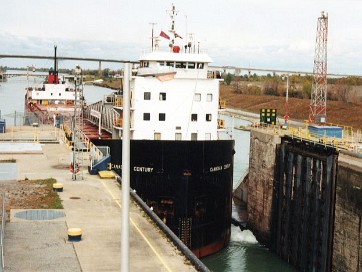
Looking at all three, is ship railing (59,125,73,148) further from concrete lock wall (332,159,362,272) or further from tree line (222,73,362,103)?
tree line (222,73,362,103)

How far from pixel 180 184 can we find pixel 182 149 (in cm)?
170

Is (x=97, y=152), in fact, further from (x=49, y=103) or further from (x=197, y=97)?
(x=49, y=103)

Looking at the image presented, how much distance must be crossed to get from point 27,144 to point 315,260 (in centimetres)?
2018

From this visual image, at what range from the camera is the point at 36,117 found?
174ft

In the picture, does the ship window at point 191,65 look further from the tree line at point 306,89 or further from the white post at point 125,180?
the tree line at point 306,89

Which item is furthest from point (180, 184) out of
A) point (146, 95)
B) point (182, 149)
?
point (146, 95)

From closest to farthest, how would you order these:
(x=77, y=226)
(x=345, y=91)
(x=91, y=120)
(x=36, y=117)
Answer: (x=77, y=226)
(x=91, y=120)
(x=36, y=117)
(x=345, y=91)

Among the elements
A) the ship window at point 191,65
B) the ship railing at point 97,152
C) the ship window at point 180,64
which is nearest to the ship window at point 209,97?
the ship window at point 191,65

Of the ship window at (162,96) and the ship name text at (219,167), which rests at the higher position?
the ship window at (162,96)

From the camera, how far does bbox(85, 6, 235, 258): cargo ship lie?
27109 millimetres

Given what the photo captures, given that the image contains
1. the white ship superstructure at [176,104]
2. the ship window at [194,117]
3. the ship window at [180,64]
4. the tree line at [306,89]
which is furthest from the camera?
the tree line at [306,89]

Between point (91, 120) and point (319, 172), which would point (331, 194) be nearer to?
point (319, 172)

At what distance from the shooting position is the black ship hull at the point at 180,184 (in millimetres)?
27047

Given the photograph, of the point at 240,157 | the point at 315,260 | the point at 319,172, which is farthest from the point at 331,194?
the point at 240,157
